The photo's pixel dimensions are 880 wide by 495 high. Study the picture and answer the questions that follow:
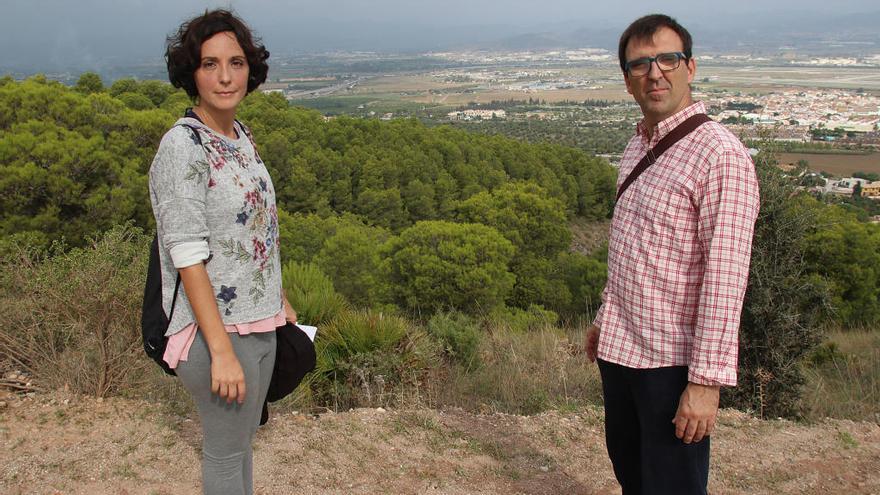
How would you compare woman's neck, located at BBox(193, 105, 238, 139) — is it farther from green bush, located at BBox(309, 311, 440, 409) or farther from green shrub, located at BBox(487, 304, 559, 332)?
green shrub, located at BBox(487, 304, 559, 332)

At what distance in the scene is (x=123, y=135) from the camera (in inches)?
502

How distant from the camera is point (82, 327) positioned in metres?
3.96

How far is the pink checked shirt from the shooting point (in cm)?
161

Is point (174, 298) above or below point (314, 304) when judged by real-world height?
above

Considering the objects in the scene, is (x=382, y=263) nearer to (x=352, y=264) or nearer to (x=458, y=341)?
(x=352, y=264)

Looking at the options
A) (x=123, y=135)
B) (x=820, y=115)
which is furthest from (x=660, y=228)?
(x=820, y=115)

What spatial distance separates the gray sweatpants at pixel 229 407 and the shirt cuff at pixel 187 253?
0.22 m

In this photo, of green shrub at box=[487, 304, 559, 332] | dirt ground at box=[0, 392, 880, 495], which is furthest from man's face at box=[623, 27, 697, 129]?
green shrub at box=[487, 304, 559, 332]

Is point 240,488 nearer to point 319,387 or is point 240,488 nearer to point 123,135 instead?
point 319,387

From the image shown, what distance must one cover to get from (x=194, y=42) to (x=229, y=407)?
1030mm

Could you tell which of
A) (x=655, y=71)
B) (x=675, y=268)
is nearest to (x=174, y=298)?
(x=675, y=268)

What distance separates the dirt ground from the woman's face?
1.98 m

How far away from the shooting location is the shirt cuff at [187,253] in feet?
5.06

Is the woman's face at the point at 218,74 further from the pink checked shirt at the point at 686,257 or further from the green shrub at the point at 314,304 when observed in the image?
the green shrub at the point at 314,304
